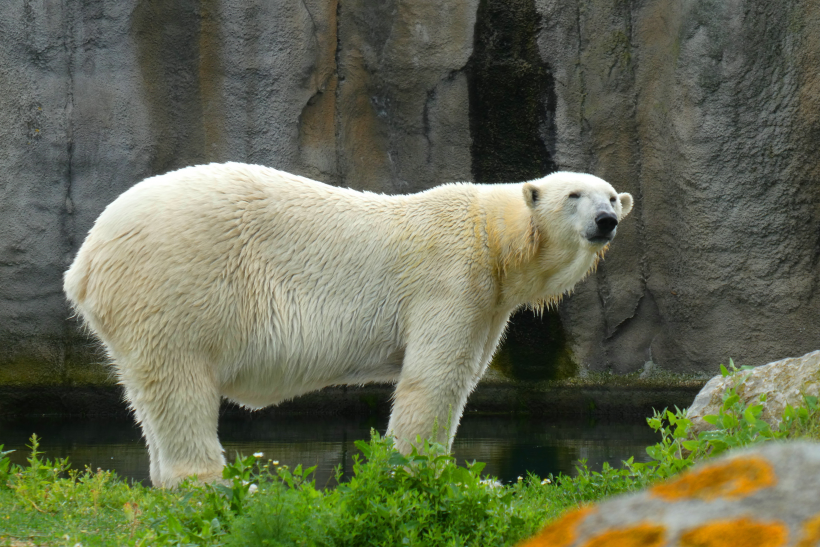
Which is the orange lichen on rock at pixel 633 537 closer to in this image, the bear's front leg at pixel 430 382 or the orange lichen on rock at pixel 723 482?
the orange lichen on rock at pixel 723 482

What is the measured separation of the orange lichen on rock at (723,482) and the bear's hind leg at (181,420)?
3.06m

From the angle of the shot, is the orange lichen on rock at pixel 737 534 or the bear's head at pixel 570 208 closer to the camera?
the orange lichen on rock at pixel 737 534

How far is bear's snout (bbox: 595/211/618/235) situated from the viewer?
3965mm

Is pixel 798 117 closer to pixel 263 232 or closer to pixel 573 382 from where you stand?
pixel 573 382

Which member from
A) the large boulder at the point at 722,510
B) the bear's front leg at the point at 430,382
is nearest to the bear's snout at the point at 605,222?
the bear's front leg at the point at 430,382

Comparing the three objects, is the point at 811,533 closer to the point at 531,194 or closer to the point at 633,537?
the point at 633,537

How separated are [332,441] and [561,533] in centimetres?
574

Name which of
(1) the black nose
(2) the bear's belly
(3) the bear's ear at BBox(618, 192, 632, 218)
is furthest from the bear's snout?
(2) the bear's belly

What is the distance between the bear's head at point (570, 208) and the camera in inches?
159

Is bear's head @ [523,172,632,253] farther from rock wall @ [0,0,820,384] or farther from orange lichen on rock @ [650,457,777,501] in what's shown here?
rock wall @ [0,0,820,384]

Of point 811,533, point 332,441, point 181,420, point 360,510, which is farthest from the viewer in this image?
point 332,441

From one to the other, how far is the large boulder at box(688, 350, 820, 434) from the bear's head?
89 centimetres

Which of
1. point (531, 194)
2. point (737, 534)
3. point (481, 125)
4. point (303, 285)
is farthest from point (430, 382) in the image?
point (481, 125)

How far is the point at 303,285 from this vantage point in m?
4.00
